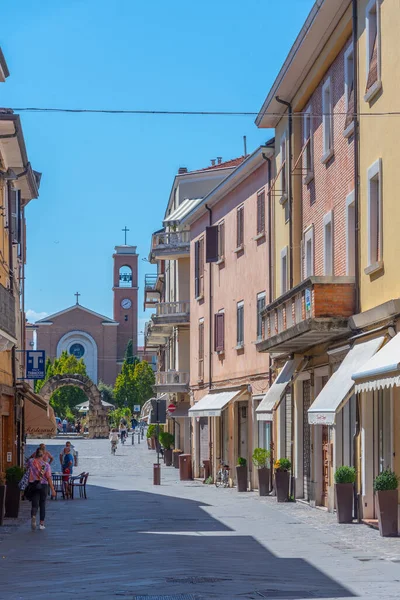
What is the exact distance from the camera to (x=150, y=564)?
46.8 feet

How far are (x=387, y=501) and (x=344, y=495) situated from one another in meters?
3.23

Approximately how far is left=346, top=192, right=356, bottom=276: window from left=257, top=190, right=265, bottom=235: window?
35.2 ft

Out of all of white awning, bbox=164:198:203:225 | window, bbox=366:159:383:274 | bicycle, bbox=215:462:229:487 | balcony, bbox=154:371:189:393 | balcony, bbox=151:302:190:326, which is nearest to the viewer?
window, bbox=366:159:383:274

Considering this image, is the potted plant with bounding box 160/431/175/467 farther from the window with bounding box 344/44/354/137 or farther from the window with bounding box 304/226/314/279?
the window with bounding box 344/44/354/137

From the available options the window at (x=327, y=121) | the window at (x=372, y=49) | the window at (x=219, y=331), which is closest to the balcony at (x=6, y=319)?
the window at (x=327, y=121)

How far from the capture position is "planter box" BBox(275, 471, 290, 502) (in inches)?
1081

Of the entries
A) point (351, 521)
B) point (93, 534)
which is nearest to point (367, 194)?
point (351, 521)

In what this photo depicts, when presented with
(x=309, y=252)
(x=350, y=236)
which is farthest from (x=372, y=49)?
(x=309, y=252)

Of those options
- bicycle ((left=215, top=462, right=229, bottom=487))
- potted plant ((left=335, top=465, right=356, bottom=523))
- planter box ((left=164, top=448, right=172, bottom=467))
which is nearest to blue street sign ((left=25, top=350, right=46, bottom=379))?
bicycle ((left=215, top=462, right=229, bottom=487))

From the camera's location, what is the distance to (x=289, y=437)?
96.4 ft

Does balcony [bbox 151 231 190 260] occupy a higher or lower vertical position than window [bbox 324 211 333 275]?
higher

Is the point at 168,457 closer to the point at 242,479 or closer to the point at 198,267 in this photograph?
the point at 198,267

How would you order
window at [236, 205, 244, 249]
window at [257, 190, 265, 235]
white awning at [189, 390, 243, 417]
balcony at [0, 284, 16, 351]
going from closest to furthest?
balcony at [0, 284, 16, 351]
window at [257, 190, 265, 235]
white awning at [189, 390, 243, 417]
window at [236, 205, 244, 249]

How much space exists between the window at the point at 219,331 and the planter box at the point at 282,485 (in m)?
11.5
